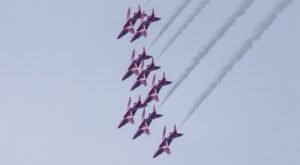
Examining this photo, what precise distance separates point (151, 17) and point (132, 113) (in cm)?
836

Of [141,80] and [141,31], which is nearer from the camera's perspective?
[141,80]

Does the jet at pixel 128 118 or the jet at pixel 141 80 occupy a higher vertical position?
the jet at pixel 141 80

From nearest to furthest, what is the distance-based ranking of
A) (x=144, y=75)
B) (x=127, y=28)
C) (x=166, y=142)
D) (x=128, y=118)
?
(x=166, y=142), (x=144, y=75), (x=128, y=118), (x=127, y=28)

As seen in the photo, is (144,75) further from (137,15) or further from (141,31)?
(137,15)

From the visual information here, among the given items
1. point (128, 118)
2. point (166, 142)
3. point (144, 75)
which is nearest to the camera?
point (166, 142)

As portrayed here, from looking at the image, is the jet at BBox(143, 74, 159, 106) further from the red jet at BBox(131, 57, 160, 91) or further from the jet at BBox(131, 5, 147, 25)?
the jet at BBox(131, 5, 147, 25)

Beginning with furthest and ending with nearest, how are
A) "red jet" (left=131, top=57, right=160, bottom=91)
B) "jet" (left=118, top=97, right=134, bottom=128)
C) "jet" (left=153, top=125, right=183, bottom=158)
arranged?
"jet" (left=118, top=97, right=134, bottom=128) < "red jet" (left=131, top=57, right=160, bottom=91) < "jet" (left=153, top=125, right=183, bottom=158)

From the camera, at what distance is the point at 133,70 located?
8438cm

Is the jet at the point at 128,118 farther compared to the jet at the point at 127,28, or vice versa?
the jet at the point at 127,28

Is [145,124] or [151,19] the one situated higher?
[151,19]

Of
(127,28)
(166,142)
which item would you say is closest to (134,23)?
(127,28)

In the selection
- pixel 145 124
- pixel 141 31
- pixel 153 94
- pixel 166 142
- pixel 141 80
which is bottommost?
pixel 166 142

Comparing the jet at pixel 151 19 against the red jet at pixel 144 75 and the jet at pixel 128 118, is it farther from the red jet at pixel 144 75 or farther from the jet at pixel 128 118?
the jet at pixel 128 118

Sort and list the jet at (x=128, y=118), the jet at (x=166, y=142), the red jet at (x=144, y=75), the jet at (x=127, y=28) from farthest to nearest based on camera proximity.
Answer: the jet at (x=127, y=28) → the jet at (x=128, y=118) → the red jet at (x=144, y=75) → the jet at (x=166, y=142)
